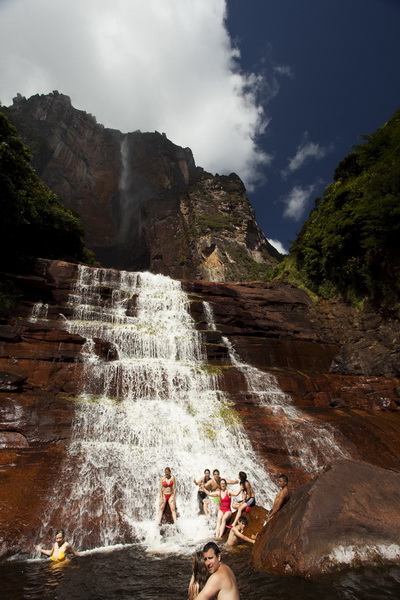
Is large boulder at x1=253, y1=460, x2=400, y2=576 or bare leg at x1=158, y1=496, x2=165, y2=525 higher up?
bare leg at x1=158, y1=496, x2=165, y2=525

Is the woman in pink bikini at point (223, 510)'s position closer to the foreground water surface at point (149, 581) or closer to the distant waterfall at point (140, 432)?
the distant waterfall at point (140, 432)

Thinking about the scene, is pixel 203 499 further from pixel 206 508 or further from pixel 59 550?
pixel 59 550

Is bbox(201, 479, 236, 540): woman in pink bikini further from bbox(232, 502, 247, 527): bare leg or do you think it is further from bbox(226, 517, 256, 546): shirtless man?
bbox(226, 517, 256, 546): shirtless man

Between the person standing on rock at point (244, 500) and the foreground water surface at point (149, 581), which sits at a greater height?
the person standing on rock at point (244, 500)

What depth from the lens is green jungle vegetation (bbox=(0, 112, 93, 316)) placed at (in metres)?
18.4

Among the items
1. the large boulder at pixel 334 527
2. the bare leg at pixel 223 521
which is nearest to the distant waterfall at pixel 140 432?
the bare leg at pixel 223 521

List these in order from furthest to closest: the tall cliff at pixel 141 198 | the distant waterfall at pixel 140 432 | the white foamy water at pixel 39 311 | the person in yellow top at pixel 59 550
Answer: the tall cliff at pixel 141 198, the white foamy water at pixel 39 311, the distant waterfall at pixel 140 432, the person in yellow top at pixel 59 550

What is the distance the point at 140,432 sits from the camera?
460 inches

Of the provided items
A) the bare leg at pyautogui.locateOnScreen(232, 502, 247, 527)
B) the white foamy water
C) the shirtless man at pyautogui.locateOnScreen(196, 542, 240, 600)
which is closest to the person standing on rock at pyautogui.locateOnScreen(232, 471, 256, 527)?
the bare leg at pyautogui.locateOnScreen(232, 502, 247, 527)

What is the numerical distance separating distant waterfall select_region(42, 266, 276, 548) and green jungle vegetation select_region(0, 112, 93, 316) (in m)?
4.82

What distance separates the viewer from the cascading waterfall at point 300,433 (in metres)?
11.4

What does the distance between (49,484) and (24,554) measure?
1.90m

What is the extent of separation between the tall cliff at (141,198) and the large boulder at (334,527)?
4437 centimetres

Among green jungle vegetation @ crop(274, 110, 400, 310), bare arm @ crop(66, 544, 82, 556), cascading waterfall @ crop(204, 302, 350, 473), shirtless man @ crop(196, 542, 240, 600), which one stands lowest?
shirtless man @ crop(196, 542, 240, 600)
